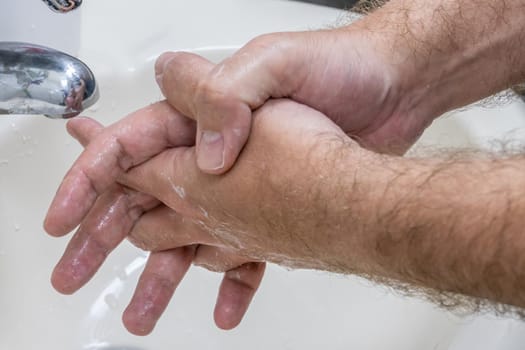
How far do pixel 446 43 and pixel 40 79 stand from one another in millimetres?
334

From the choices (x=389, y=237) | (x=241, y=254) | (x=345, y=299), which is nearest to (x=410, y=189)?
(x=389, y=237)

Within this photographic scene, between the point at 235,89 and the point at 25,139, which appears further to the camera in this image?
the point at 25,139

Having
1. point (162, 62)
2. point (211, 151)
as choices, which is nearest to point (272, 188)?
point (211, 151)

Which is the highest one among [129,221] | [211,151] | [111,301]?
[211,151]

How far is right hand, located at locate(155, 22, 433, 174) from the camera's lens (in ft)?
1.51

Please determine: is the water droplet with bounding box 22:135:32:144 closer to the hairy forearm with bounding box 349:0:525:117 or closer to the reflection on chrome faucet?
the reflection on chrome faucet

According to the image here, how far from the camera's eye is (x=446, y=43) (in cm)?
57

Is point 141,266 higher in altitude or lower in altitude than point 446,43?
lower

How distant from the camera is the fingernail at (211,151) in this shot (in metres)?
0.46

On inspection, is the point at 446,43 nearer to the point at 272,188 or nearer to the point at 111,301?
the point at 272,188

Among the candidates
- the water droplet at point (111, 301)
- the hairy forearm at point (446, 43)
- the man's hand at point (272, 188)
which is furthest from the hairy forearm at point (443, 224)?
the water droplet at point (111, 301)

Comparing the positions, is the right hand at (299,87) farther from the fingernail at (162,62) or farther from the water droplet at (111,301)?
the water droplet at (111,301)

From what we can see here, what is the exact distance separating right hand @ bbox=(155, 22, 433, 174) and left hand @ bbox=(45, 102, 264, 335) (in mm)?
37

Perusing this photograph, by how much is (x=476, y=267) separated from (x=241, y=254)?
245 millimetres
